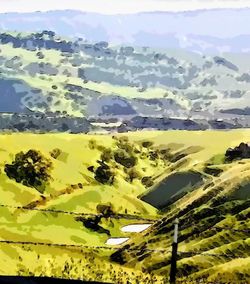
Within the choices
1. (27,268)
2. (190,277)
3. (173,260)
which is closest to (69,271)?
(27,268)

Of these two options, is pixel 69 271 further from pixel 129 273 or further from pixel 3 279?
pixel 3 279

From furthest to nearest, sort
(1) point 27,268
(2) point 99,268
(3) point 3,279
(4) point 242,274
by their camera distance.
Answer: (2) point 99,268 < (1) point 27,268 < (4) point 242,274 < (3) point 3,279

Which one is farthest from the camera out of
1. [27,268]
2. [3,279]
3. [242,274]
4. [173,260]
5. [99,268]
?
[99,268]

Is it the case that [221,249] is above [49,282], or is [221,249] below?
below

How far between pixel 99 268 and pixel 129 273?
8.86 metres

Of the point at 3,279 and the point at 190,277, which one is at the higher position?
the point at 3,279

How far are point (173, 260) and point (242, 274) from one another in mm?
140406

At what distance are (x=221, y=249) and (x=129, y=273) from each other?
27229 mm

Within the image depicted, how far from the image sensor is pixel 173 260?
29.5 m

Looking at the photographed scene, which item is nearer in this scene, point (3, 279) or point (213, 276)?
point (3, 279)

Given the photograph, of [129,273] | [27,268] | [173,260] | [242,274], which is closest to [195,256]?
[129,273]

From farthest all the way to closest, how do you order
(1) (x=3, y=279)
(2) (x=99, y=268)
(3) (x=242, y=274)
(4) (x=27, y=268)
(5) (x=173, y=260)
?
(2) (x=99, y=268), (4) (x=27, y=268), (3) (x=242, y=274), (5) (x=173, y=260), (1) (x=3, y=279)

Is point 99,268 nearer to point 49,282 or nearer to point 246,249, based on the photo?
point 246,249

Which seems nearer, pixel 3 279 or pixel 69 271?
pixel 3 279
